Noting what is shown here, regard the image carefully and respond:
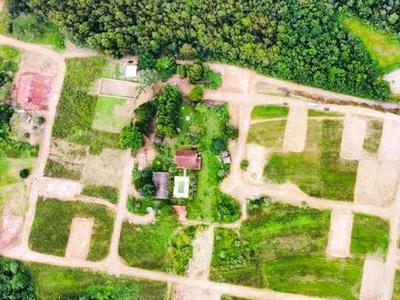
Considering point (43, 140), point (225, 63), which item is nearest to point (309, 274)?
point (225, 63)

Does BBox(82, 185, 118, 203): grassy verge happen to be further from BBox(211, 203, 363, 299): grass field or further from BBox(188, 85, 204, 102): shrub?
BBox(188, 85, 204, 102): shrub

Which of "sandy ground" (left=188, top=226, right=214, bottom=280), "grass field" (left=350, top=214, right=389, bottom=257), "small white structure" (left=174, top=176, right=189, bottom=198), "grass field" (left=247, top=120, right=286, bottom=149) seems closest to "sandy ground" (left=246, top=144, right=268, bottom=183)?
"grass field" (left=247, top=120, right=286, bottom=149)

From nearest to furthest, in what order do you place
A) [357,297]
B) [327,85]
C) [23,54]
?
[357,297] → [327,85] → [23,54]

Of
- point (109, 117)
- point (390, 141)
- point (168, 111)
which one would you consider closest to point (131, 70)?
point (109, 117)

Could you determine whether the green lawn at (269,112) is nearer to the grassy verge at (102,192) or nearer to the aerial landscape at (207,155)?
the aerial landscape at (207,155)

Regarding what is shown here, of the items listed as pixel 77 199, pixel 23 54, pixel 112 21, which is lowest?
Result: pixel 77 199

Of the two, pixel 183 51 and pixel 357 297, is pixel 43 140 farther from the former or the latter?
pixel 357 297

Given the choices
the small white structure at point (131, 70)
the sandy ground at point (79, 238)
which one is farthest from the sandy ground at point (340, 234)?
the small white structure at point (131, 70)
